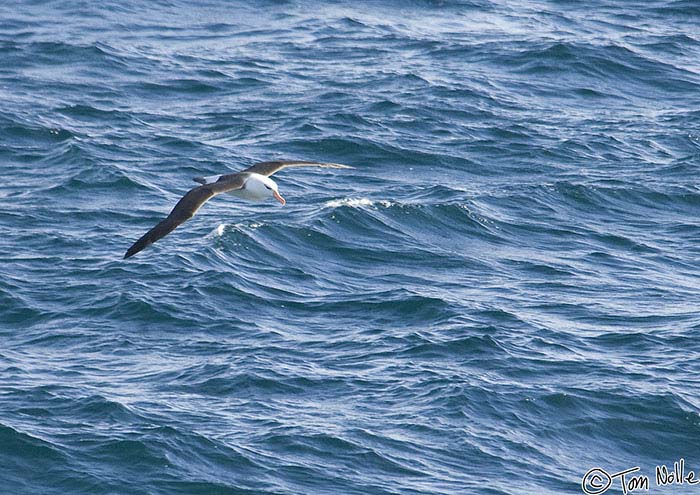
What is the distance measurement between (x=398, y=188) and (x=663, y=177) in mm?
5941

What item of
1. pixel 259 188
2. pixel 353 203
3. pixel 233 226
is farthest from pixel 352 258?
pixel 259 188

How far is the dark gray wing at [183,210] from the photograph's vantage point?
63.4 ft

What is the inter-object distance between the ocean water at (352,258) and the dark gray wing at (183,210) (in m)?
4.11

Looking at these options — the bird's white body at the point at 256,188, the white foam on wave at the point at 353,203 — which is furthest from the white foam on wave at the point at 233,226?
the bird's white body at the point at 256,188

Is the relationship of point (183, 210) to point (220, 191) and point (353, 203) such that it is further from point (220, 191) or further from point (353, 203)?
point (353, 203)

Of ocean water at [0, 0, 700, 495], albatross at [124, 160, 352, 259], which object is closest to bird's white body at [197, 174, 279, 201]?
albatross at [124, 160, 352, 259]

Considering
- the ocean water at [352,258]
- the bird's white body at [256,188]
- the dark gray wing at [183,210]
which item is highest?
the dark gray wing at [183,210]

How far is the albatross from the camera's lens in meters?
19.7

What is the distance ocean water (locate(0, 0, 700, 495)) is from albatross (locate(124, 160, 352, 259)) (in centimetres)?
364

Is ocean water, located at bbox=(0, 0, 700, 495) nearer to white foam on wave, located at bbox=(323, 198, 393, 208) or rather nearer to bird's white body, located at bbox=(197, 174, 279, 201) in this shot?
white foam on wave, located at bbox=(323, 198, 393, 208)

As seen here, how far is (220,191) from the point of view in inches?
834

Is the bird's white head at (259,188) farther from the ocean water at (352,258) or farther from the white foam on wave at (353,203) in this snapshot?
the white foam on wave at (353,203)

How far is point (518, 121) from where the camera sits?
3753 centimetres

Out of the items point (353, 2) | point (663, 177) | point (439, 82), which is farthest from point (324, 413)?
point (353, 2)
